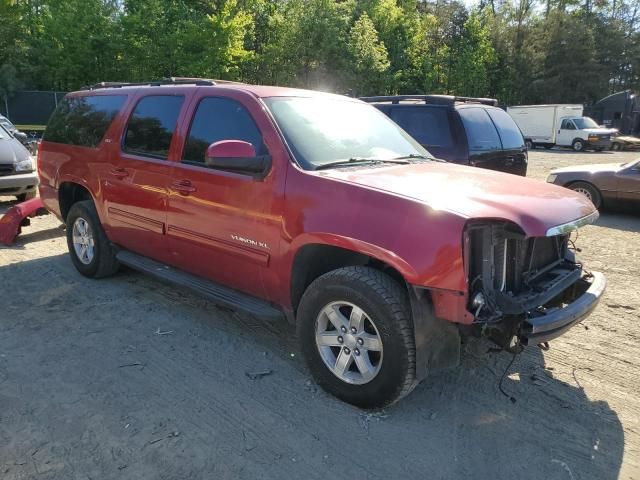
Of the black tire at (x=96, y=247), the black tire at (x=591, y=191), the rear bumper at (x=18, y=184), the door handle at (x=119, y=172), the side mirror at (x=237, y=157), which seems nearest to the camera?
the side mirror at (x=237, y=157)

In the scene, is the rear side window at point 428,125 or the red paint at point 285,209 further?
the rear side window at point 428,125

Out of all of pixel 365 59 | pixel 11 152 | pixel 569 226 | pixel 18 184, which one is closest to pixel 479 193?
pixel 569 226

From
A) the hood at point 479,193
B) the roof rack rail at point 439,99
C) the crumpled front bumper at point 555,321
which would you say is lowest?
the crumpled front bumper at point 555,321

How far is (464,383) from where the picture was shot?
363cm

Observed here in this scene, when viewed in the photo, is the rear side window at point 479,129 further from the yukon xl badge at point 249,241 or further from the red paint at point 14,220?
the red paint at point 14,220

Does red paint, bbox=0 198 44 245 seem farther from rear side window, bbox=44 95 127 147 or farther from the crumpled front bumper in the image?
the crumpled front bumper

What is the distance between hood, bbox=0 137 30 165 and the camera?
904 cm

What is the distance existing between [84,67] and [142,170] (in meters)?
31.8

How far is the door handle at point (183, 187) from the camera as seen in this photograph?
411 cm

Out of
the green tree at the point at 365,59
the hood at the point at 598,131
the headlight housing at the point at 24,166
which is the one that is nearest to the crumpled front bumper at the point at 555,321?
the headlight housing at the point at 24,166

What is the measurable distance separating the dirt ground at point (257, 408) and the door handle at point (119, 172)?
1.20 metres

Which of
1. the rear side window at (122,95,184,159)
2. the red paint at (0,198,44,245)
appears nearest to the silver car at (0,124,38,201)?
the red paint at (0,198,44,245)

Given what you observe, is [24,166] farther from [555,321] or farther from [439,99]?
[555,321]

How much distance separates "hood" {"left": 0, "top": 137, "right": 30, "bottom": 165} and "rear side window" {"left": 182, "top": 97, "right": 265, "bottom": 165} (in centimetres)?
644
